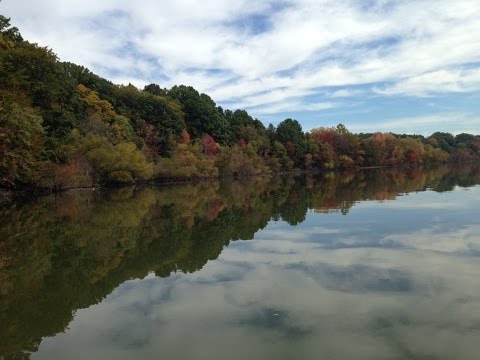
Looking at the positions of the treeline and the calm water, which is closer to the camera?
the calm water

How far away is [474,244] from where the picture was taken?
11.1 meters

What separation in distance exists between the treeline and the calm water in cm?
1489

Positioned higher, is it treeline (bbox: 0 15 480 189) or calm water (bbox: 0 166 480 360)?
treeline (bbox: 0 15 480 189)

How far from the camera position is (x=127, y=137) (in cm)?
5059

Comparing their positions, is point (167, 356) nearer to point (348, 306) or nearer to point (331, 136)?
point (348, 306)

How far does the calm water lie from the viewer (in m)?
5.72

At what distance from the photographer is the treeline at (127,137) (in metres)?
29.4

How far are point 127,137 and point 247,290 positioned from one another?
147ft

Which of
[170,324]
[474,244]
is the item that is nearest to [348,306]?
[170,324]

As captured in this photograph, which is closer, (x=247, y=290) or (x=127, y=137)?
(x=247, y=290)

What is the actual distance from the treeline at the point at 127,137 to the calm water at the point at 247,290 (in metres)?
14.9

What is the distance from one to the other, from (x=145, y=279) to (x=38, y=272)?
261cm

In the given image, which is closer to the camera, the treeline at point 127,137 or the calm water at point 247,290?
the calm water at point 247,290

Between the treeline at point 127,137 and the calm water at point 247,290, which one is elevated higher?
the treeline at point 127,137
